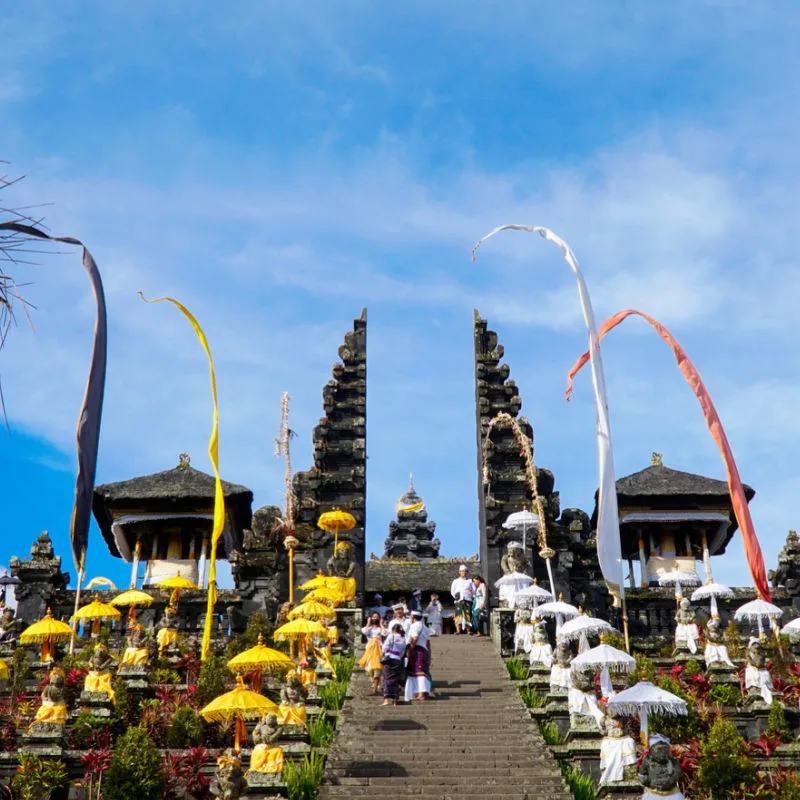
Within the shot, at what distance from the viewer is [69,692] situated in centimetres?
1931

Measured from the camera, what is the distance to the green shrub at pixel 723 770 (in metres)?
14.9

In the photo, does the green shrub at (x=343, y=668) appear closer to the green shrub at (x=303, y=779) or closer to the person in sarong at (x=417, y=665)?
the person in sarong at (x=417, y=665)

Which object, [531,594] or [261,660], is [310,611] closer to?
[261,660]

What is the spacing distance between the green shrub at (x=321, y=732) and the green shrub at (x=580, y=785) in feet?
12.1

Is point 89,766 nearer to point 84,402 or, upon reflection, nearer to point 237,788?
point 237,788

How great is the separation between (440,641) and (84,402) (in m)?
16.2

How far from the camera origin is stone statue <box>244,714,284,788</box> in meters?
13.9

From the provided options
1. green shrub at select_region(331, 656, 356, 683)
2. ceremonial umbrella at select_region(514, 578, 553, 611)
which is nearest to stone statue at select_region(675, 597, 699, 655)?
ceremonial umbrella at select_region(514, 578, 553, 611)

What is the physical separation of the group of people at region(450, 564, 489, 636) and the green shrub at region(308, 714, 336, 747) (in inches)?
361

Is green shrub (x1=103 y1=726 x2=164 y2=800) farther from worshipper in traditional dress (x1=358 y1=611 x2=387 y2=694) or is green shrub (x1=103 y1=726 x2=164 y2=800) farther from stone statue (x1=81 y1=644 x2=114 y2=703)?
worshipper in traditional dress (x1=358 y1=611 x2=387 y2=694)

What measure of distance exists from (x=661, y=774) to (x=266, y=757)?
17.6ft

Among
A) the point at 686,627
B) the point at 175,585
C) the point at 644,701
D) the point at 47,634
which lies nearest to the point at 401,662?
the point at 644,701

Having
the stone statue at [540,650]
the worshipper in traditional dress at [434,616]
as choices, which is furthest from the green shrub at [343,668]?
the worshipper in traditional dress at [434,616]

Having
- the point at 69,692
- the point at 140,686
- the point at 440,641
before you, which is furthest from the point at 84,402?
the point at 440,641
